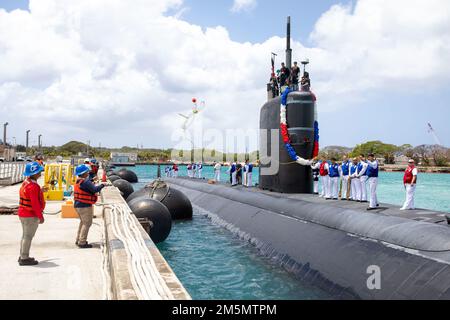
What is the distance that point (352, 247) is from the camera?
725 cm

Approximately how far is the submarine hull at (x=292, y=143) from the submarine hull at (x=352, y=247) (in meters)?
0.85

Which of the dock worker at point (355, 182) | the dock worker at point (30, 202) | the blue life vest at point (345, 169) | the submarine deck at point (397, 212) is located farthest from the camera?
the blue life vest at point (345, 169)

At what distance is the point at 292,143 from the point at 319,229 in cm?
411

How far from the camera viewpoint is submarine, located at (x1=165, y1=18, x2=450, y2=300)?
19.1 feet

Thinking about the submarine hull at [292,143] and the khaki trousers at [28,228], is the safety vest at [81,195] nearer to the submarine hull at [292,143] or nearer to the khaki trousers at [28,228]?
the khaki trousers at [28,228]

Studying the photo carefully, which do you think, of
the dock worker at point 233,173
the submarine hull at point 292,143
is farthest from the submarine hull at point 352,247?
the dock worker at point 233,173

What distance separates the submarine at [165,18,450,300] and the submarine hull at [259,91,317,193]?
1.2 inches

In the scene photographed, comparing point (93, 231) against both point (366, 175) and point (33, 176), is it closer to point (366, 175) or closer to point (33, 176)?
point (33, 176)

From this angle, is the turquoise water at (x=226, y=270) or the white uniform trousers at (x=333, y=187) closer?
the turquoise water at (x=226, y=270)

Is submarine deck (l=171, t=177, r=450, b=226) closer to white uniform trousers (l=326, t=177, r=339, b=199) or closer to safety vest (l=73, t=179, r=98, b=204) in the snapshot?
white uniform trousers (l=326, t=177, r=339, b=199)

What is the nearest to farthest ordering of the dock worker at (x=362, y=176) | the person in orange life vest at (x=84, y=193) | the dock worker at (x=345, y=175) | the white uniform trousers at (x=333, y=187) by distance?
the person in orange life vest at (x=84, y=193), the dock worker at (x=362, y=176), the dock worker at (x=345, y=175), the white uniform trousers at (x=333, y=187)

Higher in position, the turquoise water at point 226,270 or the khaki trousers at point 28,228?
the khaki trousers at point 28,228

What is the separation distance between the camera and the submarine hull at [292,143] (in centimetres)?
1240
